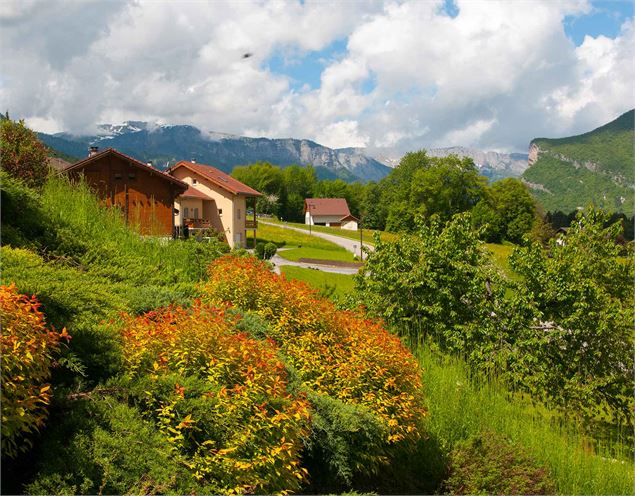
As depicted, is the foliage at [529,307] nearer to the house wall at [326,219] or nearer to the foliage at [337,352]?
the foliage at [337,352]

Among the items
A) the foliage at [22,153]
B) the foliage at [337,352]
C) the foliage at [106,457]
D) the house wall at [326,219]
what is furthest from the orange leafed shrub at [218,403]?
the house wall at [326,219]

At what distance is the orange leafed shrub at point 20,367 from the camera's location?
3.39 meters

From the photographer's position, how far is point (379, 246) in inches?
517

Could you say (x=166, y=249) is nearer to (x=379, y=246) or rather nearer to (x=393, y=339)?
(x=379, y=246)

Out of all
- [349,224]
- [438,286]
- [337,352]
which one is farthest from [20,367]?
[349,224]

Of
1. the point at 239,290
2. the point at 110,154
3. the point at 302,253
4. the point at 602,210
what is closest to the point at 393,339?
the point at 239,290

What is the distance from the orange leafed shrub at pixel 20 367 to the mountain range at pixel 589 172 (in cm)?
15308

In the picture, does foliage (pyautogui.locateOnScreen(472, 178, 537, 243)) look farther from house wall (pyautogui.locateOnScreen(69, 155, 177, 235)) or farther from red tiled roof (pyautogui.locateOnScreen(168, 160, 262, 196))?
house wall (pyautogui.locateOnScreen(69, 155, 177, 235))

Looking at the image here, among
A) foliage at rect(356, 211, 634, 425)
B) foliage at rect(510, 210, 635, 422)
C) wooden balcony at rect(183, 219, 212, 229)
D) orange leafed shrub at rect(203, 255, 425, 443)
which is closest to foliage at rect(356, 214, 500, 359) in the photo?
foliage at rect(356, 211, 634, 425)

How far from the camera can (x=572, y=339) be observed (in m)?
11.7

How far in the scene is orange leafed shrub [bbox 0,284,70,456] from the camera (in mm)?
3391

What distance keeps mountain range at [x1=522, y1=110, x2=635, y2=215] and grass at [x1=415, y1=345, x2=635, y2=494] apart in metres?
146

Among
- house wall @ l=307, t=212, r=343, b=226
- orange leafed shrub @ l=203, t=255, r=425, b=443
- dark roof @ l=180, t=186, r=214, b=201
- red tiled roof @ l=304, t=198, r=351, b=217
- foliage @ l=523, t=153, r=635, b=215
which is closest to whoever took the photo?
orange leafed shrub @ l=203, t=255, r=425, b=443

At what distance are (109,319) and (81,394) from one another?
1.72 meters
